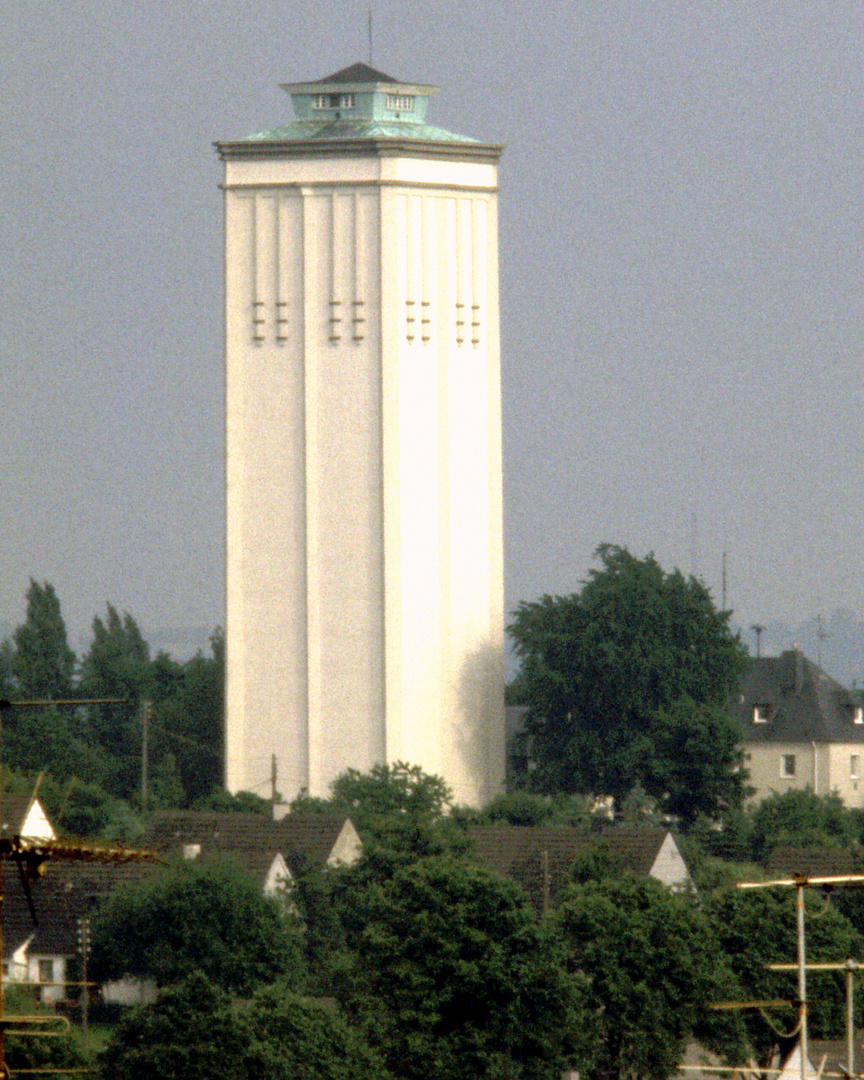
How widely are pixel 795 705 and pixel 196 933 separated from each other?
59712 millimetres

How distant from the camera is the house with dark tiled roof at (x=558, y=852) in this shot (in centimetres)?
7500

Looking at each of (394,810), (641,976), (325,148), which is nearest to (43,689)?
(325,148)

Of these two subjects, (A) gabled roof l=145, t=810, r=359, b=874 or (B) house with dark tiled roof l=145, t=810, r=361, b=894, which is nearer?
(B) house with dark tiled roof l=145, t=810, r=361, b=894

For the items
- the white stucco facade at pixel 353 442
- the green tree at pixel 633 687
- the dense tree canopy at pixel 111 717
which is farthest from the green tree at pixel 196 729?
the green tree at pixel 633 687

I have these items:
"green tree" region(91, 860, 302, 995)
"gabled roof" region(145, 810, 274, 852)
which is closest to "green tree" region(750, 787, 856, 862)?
"gabled roof" region(145, 810, 274, 852)

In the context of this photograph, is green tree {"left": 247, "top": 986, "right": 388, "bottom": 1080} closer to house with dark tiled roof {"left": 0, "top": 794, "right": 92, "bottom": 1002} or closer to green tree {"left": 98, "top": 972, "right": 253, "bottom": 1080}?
green tree {"left": 98, "top": 972, "right": 253, "bottom": 1080}

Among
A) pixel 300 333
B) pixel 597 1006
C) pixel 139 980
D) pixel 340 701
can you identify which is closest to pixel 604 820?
pixel 340 701

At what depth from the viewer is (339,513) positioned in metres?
Answer: 93.2

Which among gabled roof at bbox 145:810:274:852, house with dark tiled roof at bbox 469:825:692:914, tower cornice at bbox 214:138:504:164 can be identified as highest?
tower cornice at bbox 214:138:504:164

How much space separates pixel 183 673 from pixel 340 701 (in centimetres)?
2451

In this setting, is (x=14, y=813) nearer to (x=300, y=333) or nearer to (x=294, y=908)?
(x=294, y=908)

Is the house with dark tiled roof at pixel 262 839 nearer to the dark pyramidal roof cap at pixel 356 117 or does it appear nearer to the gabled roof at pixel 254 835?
the gabled roof at pixel 254 835

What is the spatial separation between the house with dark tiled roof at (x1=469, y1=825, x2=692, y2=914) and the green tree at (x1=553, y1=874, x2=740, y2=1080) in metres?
11.6

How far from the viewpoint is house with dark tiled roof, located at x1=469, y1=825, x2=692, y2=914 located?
2953 inches
